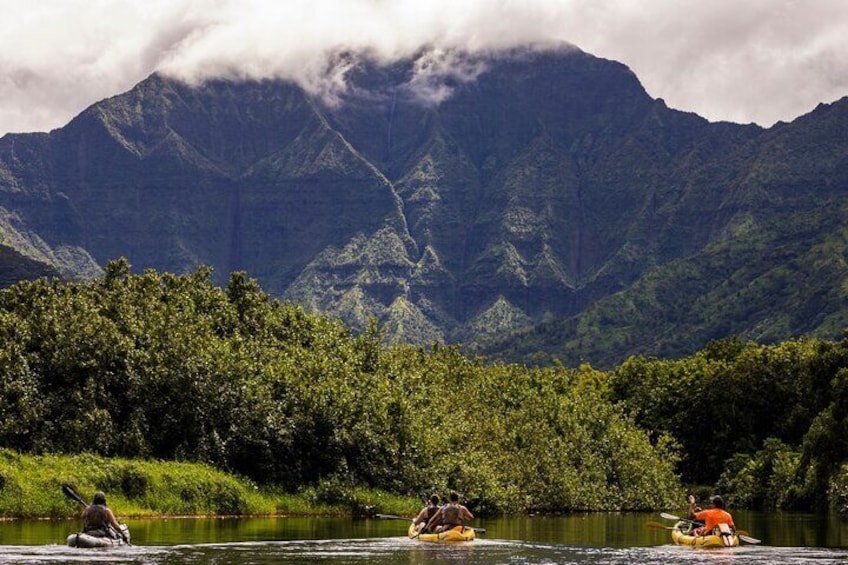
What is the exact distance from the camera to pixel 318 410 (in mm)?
100250

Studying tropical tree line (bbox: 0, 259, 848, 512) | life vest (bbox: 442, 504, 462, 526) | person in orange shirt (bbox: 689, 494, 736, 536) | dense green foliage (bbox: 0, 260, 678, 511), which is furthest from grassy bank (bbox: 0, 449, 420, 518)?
person in orange shirt (bbox: 689, 494, 736, 536)

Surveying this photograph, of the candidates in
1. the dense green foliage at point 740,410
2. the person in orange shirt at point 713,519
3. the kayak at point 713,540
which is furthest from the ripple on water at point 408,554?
the dense green foliage at point 740,410

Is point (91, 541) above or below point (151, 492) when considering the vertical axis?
below

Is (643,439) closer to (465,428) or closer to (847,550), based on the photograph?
(465,428)

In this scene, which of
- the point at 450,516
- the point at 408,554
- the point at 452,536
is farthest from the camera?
the point at 450,516

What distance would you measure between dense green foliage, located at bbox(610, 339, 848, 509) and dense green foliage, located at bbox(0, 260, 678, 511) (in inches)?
812

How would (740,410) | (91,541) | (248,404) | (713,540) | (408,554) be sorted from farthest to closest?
(740,410)
(248,404)
(713,540)
(408,554)
(91,541)

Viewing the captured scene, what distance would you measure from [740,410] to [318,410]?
7042 cm

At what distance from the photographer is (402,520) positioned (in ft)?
306

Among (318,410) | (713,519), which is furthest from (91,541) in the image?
(318,410)

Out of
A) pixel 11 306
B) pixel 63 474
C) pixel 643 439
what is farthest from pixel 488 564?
pixel 643 439

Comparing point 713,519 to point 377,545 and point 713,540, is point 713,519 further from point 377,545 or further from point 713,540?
point 377,545

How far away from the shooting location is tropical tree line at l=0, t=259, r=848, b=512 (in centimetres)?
9519

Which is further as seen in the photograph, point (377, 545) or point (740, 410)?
point (740, 410)
